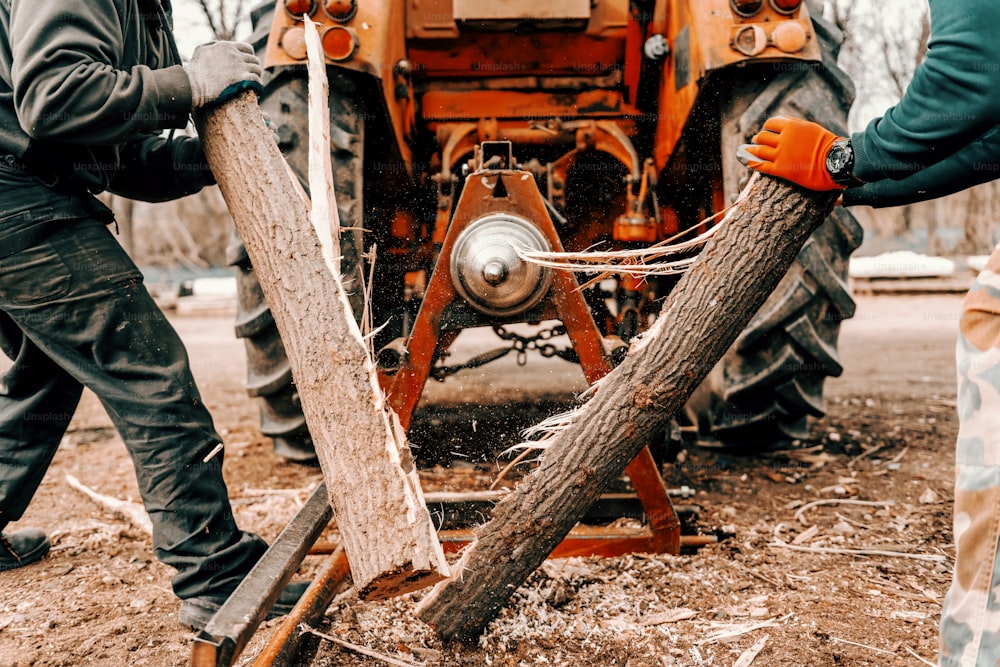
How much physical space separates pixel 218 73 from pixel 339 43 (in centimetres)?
70

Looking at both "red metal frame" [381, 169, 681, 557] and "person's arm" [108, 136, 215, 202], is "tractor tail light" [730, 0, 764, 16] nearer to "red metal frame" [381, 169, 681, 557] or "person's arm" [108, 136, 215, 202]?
"red metal frame" [381, 169, 681, 557]

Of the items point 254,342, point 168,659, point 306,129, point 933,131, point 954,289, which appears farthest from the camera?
point 954,289

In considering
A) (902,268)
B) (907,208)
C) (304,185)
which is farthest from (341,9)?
(907,208)

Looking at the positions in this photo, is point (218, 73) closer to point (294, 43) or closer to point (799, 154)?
point (294, 43)

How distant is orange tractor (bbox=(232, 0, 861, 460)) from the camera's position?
8.54 ft

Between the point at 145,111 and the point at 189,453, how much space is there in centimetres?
100

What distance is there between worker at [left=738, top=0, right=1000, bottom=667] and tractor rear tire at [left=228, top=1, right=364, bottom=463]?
1.57 m

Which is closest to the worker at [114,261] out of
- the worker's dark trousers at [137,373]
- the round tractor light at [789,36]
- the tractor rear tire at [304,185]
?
the worker's dark trousers at [137,373]

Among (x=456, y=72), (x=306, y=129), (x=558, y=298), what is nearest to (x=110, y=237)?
(x=306, y=129)

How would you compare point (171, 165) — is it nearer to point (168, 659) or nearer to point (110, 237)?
point (110, 237)

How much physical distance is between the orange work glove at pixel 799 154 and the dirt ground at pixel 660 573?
1214 mm

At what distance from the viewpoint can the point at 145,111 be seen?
223 centimetres

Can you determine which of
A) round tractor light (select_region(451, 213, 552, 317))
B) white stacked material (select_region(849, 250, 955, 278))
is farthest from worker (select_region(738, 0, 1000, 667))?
white stacked material (select_region(849, 250, 955, 278))

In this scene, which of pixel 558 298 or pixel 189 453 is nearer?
pixel 189 453
